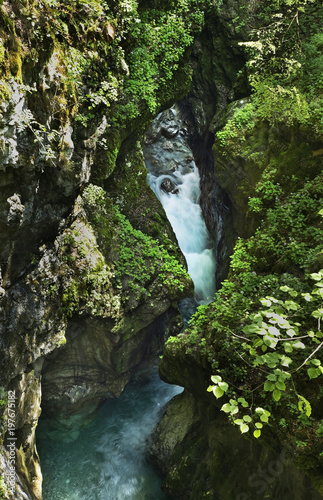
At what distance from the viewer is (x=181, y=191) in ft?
47.2

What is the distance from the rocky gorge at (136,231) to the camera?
462 cm

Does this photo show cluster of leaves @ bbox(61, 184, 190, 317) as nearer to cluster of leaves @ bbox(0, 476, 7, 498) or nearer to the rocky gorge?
the rocky gorge

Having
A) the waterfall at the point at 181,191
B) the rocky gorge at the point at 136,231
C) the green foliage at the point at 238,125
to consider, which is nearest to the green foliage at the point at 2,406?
the rocky gorge at the point at 136,231

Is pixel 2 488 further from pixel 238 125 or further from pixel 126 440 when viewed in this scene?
pixel 238 125

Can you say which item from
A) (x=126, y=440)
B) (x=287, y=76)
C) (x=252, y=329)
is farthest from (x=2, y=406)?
(x=287, y=76)

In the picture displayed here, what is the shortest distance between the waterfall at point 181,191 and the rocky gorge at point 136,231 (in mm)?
837

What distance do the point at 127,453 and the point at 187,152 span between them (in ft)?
42.4

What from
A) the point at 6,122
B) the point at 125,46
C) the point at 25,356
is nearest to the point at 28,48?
the point at 6,122

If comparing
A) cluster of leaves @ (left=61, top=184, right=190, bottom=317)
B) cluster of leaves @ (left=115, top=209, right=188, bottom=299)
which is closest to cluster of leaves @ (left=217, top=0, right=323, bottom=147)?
cluster of leaves @ (left=115, top=209, right=188, bottom=299)

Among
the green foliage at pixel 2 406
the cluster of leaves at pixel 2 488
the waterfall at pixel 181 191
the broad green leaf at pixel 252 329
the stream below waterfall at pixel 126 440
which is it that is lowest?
the stream below waterfall at pixel 126 440

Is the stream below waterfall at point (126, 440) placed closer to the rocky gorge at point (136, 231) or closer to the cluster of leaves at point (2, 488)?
the rocky gorge at point (136, 231)

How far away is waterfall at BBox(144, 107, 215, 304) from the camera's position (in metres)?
12.2

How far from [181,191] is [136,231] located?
5699mm

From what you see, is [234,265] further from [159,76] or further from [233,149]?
[159,76]
